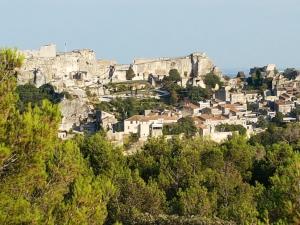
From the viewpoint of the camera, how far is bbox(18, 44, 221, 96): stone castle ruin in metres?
68.4

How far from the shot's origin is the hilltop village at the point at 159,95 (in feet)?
167

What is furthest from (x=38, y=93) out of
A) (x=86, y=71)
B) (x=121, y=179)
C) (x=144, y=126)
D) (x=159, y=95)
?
(x=121, y=179)

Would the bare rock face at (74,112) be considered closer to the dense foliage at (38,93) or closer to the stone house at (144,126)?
the dense foliage at (38,93)

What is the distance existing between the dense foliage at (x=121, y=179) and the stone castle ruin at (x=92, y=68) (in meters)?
37.4

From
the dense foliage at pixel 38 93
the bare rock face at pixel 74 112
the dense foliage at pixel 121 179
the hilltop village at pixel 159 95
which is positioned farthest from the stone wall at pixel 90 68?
the dense foliage at pixel 121 179

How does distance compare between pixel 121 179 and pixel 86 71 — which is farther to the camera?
pixel 86 71

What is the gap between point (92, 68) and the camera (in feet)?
254

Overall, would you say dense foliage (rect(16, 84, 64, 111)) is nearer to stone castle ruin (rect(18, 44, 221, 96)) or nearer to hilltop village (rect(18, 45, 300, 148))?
hilltop village (rect(18, 45, 300, 148))

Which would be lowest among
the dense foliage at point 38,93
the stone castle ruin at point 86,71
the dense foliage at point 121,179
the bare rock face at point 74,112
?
the dense foliage at point 121,179

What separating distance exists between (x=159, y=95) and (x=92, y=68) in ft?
48.1

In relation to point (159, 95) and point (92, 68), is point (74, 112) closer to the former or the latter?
point (159, 95)

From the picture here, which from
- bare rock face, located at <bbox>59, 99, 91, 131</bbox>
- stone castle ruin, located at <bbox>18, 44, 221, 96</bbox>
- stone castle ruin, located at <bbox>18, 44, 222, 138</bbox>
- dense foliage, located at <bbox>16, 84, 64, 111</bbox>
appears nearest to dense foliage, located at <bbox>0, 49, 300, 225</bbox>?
bare rock face, located at <bbox>59, 99, 91, 131</bbox>

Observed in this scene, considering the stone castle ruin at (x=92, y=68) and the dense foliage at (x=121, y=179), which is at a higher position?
the stone castle ruin at (x=92, y=68)

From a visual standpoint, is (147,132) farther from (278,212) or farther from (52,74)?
(278,212)
